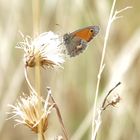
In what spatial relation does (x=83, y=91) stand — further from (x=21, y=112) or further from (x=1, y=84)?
(x=21, y=112)

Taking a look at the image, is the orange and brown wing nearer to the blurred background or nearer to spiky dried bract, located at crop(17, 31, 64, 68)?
spiky dried bract, located at crop(17, 31, 64, 68)

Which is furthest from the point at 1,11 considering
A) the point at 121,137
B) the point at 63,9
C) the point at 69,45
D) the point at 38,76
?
the point at 38,76

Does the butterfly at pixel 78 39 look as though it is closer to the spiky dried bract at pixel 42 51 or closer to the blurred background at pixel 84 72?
the spiky dried bract at pixel 42 51

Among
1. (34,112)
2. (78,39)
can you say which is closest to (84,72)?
(78,39)

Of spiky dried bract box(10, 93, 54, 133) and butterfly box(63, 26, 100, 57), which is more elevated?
butterfly box(63, 26, 100, 57)

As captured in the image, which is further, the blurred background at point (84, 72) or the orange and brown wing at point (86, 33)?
the blurred background at point (84, 72)

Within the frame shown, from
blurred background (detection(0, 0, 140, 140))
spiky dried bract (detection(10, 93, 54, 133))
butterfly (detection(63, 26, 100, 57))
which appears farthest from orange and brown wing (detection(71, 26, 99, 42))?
blurred background (detection(0, 0, 140, 140))

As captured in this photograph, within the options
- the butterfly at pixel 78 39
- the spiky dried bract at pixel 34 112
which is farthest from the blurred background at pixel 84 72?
the spiky dried bract at pixel 34 112
